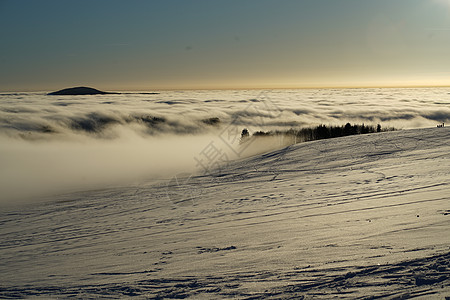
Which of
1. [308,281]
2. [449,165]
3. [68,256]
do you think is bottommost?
[68,256]

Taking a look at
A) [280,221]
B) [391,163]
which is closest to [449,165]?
[391,163]

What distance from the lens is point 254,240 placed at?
5984 mm

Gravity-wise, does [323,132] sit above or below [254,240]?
above

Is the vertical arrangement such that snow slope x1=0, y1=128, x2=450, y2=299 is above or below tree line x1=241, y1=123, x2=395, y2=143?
below

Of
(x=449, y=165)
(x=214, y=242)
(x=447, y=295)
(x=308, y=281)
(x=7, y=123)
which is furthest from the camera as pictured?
(x=7, y=123)

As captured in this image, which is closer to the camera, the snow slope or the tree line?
the snow slope

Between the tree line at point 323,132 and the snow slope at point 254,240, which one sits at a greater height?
the tree line at point 323,132

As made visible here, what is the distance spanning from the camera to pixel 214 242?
6129 millimetres

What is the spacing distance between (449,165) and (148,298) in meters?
9.88

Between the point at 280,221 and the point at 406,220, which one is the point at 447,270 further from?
the point at 280,221

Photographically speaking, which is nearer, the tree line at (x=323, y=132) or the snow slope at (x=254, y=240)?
the snow slope at (x=254, y=240)

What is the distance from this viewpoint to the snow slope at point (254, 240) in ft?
13.7

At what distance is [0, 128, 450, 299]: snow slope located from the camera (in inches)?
165

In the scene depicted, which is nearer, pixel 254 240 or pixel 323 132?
pixel 254 240
